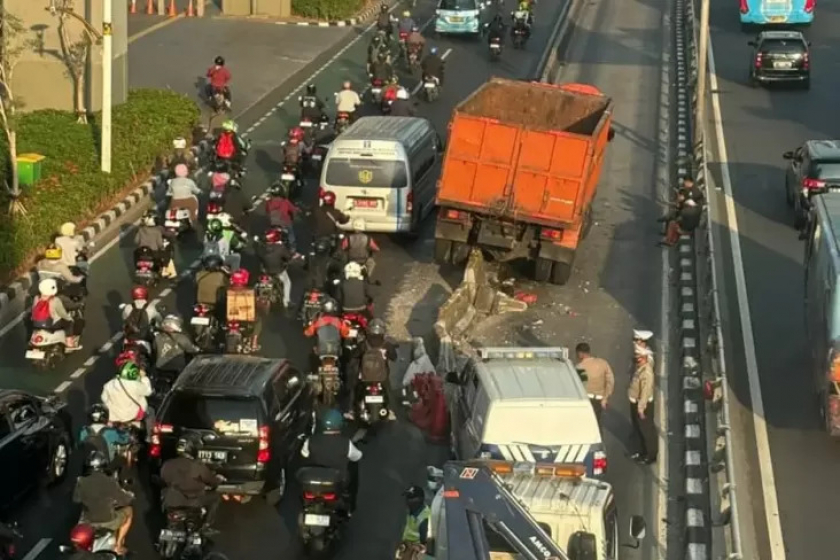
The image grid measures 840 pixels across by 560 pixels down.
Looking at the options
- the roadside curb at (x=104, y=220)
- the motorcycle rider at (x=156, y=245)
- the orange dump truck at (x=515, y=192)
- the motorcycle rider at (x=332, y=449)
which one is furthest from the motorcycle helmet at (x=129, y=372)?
the orange dump truck at (x=515, y=192)

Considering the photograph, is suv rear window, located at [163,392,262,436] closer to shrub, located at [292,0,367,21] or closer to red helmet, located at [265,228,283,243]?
red helmet, located at [265,228,283,243]

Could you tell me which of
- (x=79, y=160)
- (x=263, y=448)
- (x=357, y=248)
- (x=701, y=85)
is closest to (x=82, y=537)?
(x=263, y=448)

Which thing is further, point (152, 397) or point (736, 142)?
point (736, 142)

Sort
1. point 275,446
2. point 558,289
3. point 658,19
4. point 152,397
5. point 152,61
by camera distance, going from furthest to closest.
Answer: point 658,19 < point 152,61 < point 558,289 < point 152,397 < point 275,446

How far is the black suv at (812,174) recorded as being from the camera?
2709 cm

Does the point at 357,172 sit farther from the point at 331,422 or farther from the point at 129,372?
the point at 331,422

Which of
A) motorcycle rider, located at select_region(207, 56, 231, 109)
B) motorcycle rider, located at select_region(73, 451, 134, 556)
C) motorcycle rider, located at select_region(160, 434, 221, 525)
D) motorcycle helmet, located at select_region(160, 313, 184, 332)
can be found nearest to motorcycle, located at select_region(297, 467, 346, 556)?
motorcycle rider, located at select_region(160, 434, 221, 525)

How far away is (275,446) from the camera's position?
1567 cm

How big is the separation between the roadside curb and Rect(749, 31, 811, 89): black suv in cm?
1661

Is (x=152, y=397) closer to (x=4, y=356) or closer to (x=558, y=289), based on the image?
(x=4, y=356)

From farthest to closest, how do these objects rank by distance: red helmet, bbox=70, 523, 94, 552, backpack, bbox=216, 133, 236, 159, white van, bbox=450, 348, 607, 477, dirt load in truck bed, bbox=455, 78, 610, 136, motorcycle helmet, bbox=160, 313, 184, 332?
backpack, bbox=216, 133, 236, 159
dirt load in truck bed, bbox=455, 78, 610, 136
motorcycle helmet, bbox=160, 313, 184, 332
white van, bbox=450, 348, 607, 477
red helmet, bbox=70, 523, 94, 552

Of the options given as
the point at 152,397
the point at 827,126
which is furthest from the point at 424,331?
the point at 827,126

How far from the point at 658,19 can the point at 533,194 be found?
1257 inches

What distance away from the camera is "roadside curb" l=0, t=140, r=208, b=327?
22359 millimetres
